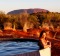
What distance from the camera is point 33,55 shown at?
268 inches

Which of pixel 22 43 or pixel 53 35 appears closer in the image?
pixel 22 43

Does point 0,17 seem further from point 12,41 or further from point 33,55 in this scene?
point 33,55

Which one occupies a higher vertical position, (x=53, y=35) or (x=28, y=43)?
(x=28, y=43)

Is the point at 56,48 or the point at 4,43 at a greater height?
the point at 4,43

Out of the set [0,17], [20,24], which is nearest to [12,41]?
[20,24]

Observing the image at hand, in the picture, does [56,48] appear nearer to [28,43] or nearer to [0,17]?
[28,43]

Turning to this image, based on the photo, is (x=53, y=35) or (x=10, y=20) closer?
(x=53, y=35)

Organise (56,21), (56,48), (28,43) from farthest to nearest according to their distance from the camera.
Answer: (56,21) → (56,48) → (28,43)

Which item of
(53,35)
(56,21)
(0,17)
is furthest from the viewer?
(56,21)

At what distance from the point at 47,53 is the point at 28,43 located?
8.32 ft

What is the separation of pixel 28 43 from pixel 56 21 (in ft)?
83.0

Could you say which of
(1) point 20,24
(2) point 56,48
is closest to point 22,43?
(2) point 56,48

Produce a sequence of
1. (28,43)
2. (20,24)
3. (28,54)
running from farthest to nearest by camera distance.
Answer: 1. (20,24)
2. (28,43)
3. (28,54)

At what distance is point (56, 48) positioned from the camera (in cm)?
1409
